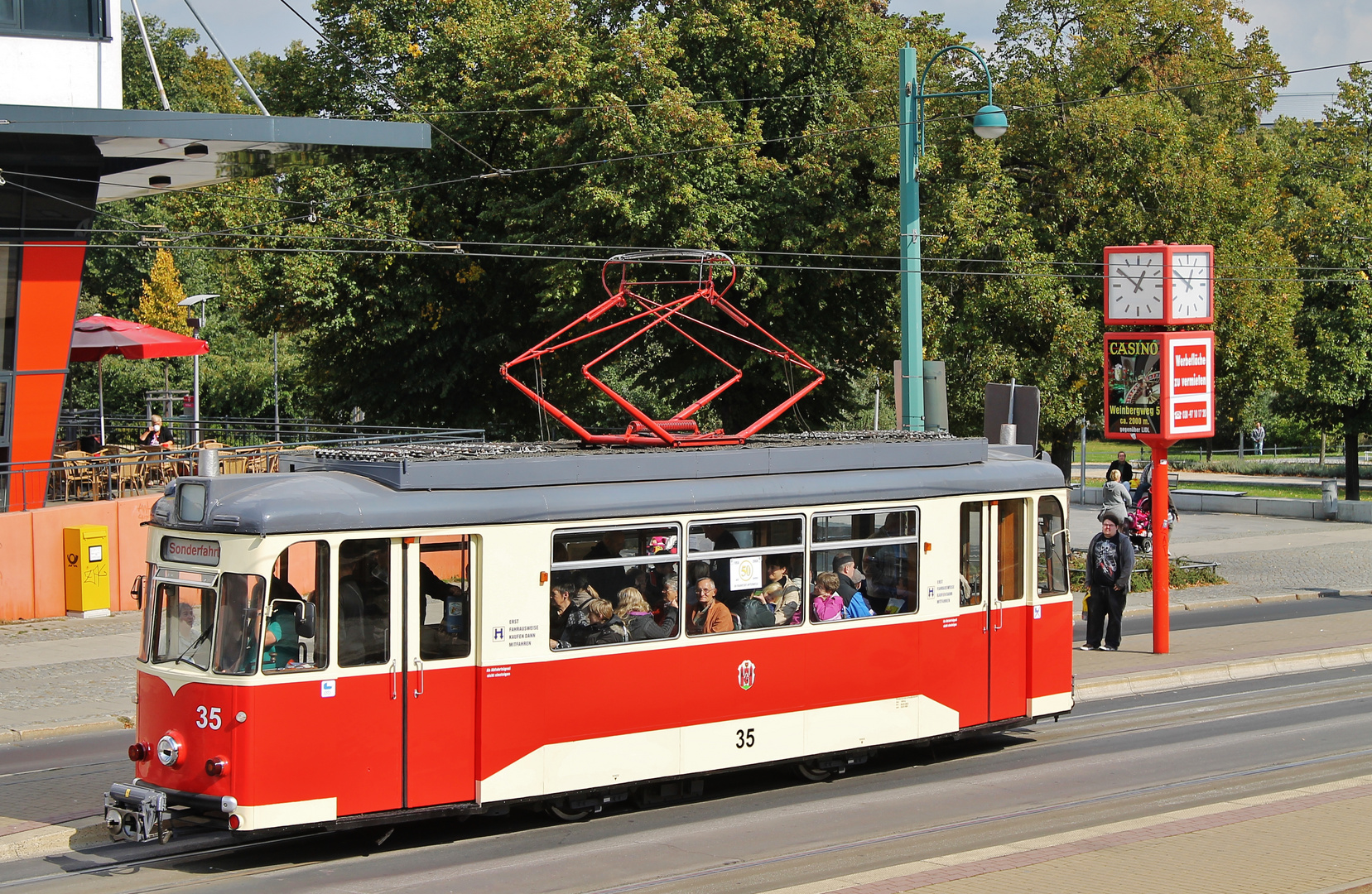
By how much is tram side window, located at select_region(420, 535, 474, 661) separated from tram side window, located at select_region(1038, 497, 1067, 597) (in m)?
5.68

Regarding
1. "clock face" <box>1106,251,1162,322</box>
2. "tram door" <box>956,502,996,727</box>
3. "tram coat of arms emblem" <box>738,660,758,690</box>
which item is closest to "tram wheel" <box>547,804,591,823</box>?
"tram coat of arms emblem" <box>738,660,758,690</box>

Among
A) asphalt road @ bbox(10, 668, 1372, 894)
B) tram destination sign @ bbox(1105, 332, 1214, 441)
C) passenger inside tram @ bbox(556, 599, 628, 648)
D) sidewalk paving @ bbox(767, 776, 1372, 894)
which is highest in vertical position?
tram destination sign @ bbox(1105, 332, 1214, 441)

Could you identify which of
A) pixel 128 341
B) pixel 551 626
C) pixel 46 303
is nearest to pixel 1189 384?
pixel 551 626

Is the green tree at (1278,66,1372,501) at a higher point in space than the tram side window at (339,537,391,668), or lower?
higher

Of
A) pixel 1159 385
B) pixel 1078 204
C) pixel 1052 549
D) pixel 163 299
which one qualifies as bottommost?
pixel 1052 549

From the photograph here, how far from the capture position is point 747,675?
10828mm

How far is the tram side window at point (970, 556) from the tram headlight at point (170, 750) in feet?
21.1

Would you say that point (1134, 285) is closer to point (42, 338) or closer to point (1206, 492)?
point (42, 338)


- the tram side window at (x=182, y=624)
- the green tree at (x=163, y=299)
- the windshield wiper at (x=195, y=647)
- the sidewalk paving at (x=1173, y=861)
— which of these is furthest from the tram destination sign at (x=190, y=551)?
the green tree at (x=163, y=299)

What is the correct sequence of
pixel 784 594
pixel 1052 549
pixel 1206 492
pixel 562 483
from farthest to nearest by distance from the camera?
pixel 1206 492, pixel 1052 549, pixel 784 594, pixel 562 483

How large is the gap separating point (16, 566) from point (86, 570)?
3.14 feet

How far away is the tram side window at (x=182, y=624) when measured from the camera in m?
9.26

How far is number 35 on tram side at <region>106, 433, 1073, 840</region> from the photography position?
909 cm

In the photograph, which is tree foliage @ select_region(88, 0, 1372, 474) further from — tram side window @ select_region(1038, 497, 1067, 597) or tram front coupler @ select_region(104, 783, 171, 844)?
tram front coupler @ select_region(104, 783, 171, 844)
